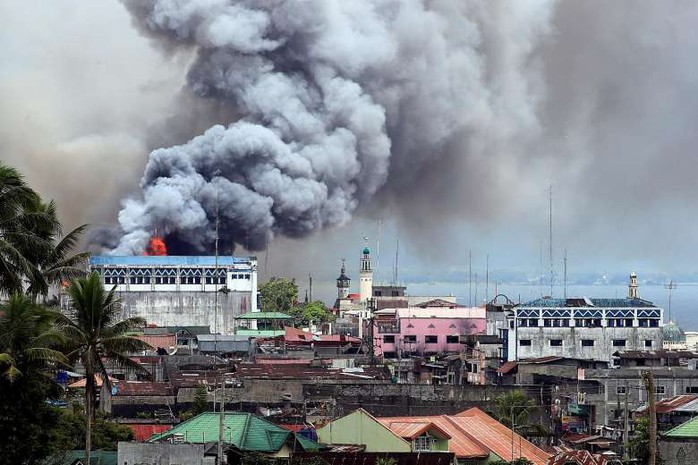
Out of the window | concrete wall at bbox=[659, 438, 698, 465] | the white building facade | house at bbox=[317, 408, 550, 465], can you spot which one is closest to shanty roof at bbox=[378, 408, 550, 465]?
house at bbox=[317, 408, 550, 465]

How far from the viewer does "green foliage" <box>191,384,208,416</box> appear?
52.7m

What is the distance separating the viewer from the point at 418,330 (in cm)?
10050

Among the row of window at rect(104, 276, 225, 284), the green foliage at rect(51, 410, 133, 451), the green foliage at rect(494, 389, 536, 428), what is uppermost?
the row of window at rect(104, 276, 225, 284)

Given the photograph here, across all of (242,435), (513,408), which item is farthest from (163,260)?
(242,435)

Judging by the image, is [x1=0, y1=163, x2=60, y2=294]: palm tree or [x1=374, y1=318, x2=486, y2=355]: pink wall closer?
[x1=0, y1=163, x2=60, y2=294]: palm tree

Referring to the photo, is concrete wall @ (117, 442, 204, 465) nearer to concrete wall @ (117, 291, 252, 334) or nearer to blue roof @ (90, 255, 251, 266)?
concrete wall @ (117, 291, 252, 334)

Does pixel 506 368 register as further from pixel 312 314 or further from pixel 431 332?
pixel 312 314

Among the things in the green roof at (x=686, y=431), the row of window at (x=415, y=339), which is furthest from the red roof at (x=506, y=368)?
the green roof at (x=686, y=431)

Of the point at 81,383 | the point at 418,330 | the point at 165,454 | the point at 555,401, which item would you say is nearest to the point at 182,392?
the point at 81,383

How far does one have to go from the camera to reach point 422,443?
39.9 meters

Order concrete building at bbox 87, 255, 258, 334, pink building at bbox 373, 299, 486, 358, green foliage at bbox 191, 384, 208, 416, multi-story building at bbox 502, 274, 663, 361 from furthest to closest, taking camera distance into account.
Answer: concrete building at bbox 87, 255, 258, 334 < pink building at bbox 373, 299, 486, 358 < multi-story building at bbox 502, 274, 663, 361 < green foliage at bbox 191, 384, 208, 416

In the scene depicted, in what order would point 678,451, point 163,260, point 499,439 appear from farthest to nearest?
point 163,260
point 499,439
point 678,451

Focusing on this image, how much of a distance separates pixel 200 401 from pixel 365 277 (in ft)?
293

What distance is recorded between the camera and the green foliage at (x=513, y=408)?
2037 inches
